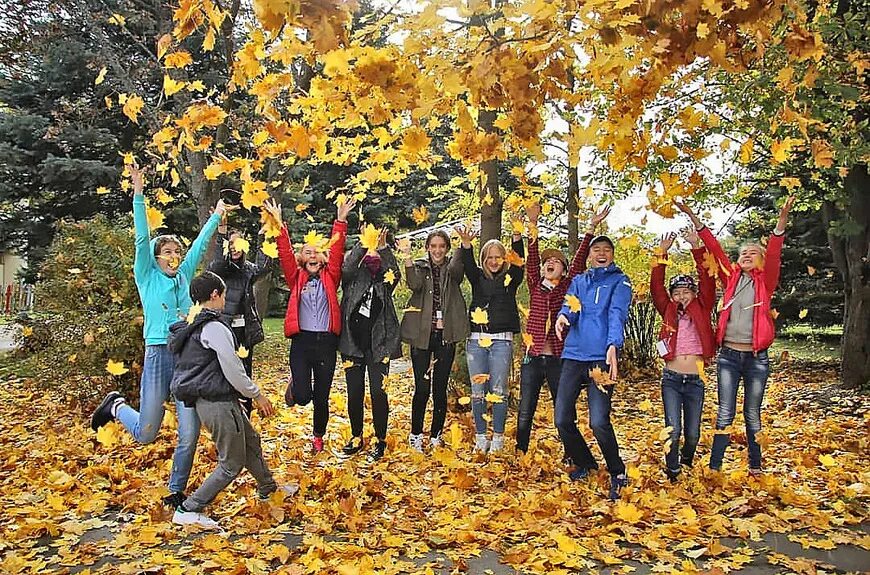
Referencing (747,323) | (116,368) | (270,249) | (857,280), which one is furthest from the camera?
(857,280)

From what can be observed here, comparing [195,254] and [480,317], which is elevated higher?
[195,254]

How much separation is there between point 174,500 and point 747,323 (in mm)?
3868

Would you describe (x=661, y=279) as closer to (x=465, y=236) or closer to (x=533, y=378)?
(x=533, y=378)

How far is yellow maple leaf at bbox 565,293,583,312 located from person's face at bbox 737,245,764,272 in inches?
49.2

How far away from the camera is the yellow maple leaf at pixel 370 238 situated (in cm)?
584

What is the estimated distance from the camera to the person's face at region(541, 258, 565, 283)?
5719 millimetres

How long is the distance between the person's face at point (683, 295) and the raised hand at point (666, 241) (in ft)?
0.97

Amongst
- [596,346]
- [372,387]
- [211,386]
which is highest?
[596,346]

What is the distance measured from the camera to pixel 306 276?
19.5ft

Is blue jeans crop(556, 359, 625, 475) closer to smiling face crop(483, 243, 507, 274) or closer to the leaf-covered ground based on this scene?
the leaf-covered ground

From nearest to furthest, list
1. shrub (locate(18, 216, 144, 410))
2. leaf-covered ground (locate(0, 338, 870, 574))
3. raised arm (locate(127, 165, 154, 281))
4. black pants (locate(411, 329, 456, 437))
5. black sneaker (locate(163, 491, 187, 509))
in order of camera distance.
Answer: leaf-covered ground (locate(0, 338, 870, 574)), black sneaker (locate(163, 491, 187, 509)), raised arm (locate(127, 165, 154, 281)), black pants (locate(411, 329, 456, 437)), shrub (locate(18, 216, 144, 410))

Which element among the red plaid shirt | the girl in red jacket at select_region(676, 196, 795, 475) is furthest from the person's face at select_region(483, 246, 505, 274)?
the girl in red jacket at select_region(676, 196, 795, 475)

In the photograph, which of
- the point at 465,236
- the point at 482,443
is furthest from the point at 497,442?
the point at 465,236

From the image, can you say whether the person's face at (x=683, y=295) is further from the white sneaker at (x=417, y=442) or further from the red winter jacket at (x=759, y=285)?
the white sneaker at (x=417, y=442)
